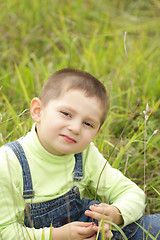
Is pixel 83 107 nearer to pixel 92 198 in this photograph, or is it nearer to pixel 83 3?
pixel 92 198

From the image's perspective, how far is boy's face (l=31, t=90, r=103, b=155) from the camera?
62.2 inches

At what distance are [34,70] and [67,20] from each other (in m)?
1.08

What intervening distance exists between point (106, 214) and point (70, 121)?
45cm

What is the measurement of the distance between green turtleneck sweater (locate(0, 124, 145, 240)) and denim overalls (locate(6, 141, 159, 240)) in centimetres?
2

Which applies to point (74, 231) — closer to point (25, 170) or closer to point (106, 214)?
point (106, 214)

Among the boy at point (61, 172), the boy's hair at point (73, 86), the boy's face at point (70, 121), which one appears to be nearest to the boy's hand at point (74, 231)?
the boy at point (61, 172)

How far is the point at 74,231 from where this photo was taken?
1540 mm

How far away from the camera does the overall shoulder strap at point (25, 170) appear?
1.57 m

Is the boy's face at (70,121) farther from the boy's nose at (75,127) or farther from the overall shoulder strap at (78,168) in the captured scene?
the overall shoulder strap at (78,168)

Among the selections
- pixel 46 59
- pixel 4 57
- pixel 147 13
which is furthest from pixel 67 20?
pixel 147 13

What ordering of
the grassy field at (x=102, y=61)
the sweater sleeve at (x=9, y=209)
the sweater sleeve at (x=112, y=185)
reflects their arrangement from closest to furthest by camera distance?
the sweater sleeve at (x=9, y=209), the sweater sleeve at (x=112, y=185), the grassy field at (x=102, y=61)

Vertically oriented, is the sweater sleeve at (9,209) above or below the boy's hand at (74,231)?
above

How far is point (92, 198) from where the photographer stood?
1.97 m

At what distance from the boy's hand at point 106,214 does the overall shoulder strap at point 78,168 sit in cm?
20
